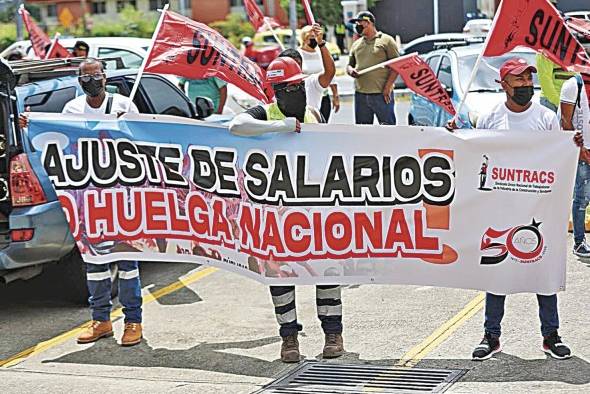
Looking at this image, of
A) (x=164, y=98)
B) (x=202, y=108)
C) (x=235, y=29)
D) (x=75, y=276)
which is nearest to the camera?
(x=75, y=276)

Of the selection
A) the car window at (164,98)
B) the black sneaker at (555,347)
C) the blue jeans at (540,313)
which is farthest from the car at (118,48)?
the black sneaker at (555,347)

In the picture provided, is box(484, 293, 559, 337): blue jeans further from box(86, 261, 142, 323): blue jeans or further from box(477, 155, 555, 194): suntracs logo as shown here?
box(86, 261, 142, 323): blue jeans

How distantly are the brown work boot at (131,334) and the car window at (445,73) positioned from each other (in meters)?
6.36

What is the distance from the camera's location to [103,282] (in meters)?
7.60

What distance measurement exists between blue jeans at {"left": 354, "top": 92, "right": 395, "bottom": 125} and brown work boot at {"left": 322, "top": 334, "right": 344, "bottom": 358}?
5.48 metres

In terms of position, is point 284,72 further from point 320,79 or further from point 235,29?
point 235,29

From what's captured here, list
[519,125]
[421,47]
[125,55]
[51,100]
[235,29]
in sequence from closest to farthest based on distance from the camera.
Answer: [519,125]
[51,100]
[125,55]
[421,47]
[235,29]

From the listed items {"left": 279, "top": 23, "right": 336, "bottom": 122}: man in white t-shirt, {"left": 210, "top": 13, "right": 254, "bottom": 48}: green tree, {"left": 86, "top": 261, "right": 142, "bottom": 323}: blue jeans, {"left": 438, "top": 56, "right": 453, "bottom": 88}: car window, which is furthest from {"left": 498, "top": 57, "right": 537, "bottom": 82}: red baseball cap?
{"left": 210, "top": 13, "right": 254, "bottom": 48}: green tree

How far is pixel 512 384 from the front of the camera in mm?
6238

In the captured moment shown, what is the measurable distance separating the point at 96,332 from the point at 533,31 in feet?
11.4

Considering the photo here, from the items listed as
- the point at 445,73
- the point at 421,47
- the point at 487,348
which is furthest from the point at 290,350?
the point at 421,47

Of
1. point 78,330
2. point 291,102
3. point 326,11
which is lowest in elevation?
point 326,11

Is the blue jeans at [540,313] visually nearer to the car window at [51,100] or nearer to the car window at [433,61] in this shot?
the car window at [51,100]

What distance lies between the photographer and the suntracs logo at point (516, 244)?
6.71 m
